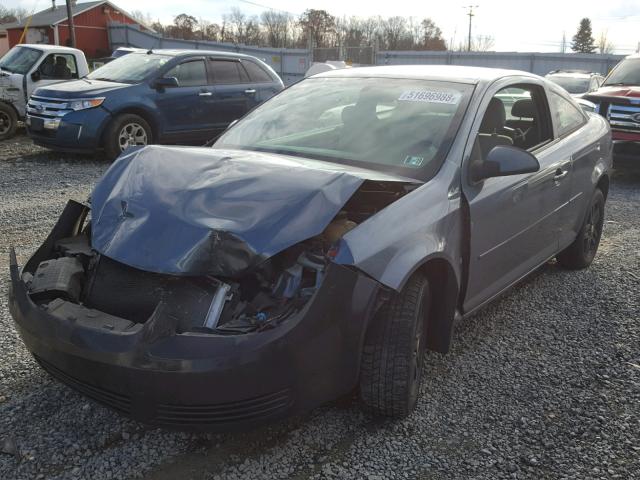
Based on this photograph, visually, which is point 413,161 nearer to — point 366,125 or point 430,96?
point 366,125

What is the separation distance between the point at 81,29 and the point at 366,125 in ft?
169

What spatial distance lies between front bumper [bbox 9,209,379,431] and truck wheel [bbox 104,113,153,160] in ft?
24.9

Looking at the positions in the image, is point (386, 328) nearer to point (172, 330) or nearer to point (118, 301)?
point (172, 330)

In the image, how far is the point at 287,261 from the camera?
2789mm

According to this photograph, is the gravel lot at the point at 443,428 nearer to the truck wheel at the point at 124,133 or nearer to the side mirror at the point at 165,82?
the truck wheel at the point at 124,133

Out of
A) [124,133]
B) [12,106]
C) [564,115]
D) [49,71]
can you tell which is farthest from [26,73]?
[564,115]

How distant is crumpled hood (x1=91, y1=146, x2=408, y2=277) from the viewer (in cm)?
261

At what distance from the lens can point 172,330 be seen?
2.41 meters

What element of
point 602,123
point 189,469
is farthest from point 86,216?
point 602,123

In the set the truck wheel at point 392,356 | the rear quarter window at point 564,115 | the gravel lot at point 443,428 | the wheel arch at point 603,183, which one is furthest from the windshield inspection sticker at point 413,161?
the wheel arch at point 603,183

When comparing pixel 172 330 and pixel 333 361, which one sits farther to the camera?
pixel 333 361

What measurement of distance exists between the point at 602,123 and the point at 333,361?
4.04 metres

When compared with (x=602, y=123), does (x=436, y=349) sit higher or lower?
lower

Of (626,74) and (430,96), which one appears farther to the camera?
(626,74)
